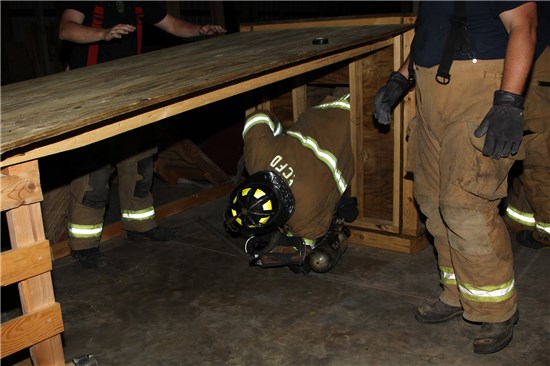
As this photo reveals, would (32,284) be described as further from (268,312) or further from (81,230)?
(81,230)

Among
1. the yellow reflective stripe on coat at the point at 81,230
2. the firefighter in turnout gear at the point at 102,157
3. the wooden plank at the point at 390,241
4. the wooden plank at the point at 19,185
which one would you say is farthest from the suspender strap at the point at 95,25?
the wooden plank at the point at 19,185

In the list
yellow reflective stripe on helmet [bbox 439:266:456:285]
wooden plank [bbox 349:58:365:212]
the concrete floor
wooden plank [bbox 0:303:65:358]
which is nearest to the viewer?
wooden plank [bbox 0:303:65:358]

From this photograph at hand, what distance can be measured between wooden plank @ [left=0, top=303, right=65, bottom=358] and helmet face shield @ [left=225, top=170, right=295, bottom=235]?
1.35 meters

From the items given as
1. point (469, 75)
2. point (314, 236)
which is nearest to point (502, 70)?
point (469, 75)

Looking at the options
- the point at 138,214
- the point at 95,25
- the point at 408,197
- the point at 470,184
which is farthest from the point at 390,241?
the point at 95,25

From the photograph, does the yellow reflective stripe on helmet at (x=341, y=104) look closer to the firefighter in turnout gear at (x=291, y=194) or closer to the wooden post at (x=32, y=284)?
the firefighter in turnout gear at (x=291, y=194)

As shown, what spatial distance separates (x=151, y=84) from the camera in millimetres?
2598

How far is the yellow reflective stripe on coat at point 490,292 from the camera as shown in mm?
2855

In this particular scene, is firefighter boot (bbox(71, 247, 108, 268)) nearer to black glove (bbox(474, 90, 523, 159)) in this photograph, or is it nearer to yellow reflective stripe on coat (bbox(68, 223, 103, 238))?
yellow reflective stripe on coat (bbox(68, 223, 103, 238))

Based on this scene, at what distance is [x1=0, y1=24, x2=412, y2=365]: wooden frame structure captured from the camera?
6.82 ft

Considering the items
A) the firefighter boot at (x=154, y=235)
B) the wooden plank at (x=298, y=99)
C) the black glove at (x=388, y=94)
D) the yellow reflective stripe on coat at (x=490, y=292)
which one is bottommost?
the firefighter boot at (x=154, y=235)

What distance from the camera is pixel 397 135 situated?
4012 millimetres

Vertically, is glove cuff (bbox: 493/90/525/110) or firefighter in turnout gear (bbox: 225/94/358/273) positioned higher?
glove cuff (bbox: 493/90/525/110)

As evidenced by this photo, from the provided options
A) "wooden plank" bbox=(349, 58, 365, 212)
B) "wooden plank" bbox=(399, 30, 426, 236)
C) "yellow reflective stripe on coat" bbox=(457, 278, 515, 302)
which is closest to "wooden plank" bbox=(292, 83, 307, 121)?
"wooden plank" bbox=(349, 58, 365, 212)
